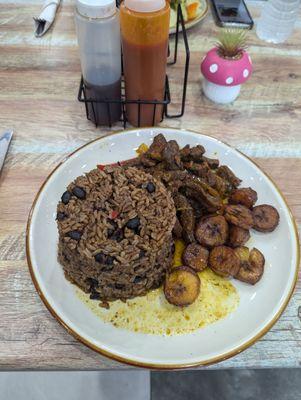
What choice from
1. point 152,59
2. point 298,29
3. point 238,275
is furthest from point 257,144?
point 298,29

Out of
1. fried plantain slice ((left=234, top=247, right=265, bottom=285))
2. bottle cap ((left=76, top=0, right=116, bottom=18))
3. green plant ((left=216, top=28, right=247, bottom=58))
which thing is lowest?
fried plantain slice ((left=234, top=247, right=265, bottom=285))

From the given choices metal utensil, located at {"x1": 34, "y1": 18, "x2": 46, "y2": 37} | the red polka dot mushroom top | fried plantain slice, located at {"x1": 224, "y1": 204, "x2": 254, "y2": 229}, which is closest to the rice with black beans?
fried plantain slice, located at {"x1": 224, "y1": 204, "x2": 254, "y2": 229}

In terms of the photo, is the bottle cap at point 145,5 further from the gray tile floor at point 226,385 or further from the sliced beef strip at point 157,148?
the gray tile floor at point 226,385

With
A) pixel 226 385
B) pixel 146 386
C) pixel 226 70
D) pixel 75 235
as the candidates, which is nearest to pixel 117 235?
pixel 75 235

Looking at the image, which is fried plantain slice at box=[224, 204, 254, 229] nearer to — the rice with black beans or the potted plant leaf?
the rice with black beans

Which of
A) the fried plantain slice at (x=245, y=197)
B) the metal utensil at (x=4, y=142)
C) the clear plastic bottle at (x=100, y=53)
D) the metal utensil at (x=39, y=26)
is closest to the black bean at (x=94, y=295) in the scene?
the fried plantain slice at (x=245, y=197)

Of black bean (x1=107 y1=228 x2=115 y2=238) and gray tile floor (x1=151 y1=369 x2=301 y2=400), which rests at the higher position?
black bean (x1=107 y1=228 x2=115 y2=238)
